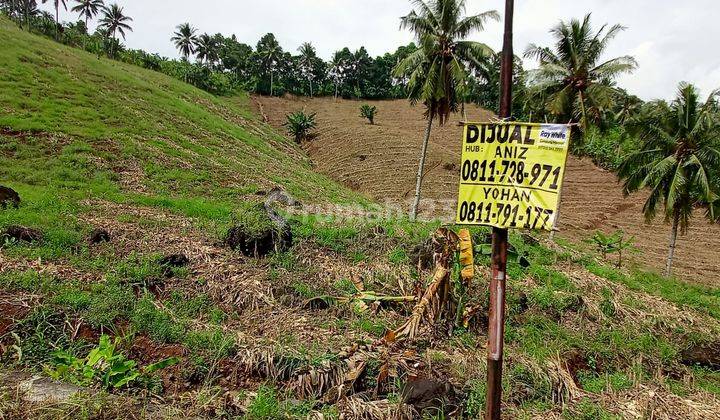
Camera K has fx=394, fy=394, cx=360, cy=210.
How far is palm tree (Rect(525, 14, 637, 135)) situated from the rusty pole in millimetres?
14890

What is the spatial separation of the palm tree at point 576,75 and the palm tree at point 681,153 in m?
2.44

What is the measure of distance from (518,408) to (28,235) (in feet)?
32.9

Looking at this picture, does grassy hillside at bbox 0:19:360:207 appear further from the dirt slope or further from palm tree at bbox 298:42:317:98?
palm tree at bbox 298:42:317:98

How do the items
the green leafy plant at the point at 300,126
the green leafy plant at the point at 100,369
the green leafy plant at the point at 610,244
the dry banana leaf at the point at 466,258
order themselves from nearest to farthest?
the green leafy plant at the point at 100,369, the dry banana leaf at the point at 466,258, the green leafy plant at the point at 610,244, the green leafy plant at the point at 300,126

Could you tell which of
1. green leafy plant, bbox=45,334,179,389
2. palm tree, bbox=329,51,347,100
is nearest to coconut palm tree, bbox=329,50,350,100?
palm tree, bbox=329,51,347,100

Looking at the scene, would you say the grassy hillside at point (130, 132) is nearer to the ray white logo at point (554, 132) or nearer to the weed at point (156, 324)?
the weed at point (156, 324)

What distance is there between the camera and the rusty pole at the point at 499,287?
3.74 m

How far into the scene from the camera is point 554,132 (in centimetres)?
350

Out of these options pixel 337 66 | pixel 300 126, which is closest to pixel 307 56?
pixel 337 66

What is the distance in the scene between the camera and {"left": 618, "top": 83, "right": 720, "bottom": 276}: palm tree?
15.4 metres

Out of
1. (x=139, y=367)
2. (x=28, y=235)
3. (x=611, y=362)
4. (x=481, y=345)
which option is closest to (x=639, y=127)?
(x=611, y=362)

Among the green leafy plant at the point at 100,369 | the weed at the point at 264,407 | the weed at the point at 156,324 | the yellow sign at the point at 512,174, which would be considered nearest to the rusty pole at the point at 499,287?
the yellow sign at the point at 512,174

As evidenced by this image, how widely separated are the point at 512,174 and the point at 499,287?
107cm

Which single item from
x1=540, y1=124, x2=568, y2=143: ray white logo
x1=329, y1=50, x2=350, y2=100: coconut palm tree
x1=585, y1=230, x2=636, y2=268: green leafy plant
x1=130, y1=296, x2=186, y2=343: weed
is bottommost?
x1=130, y1=296, x2=186, y2=343: weed
